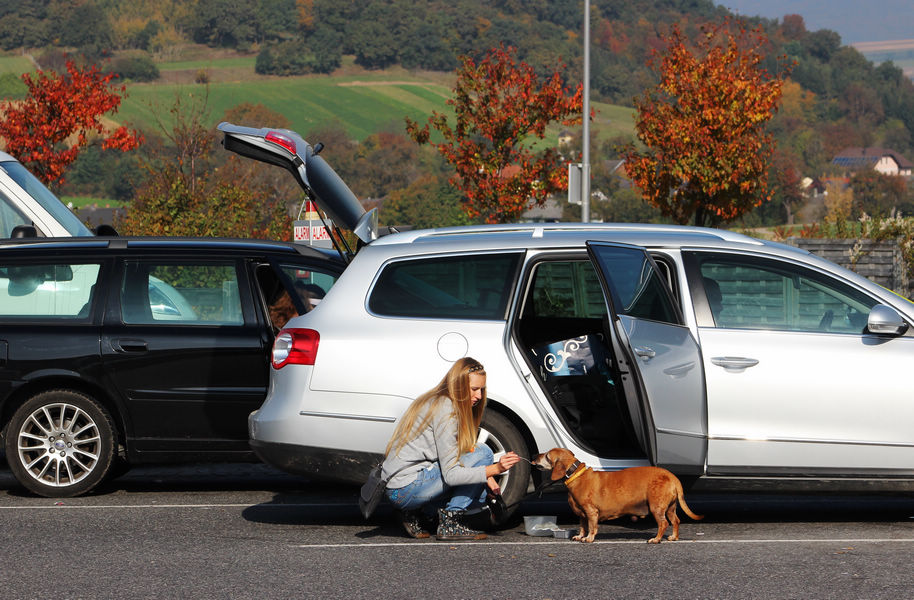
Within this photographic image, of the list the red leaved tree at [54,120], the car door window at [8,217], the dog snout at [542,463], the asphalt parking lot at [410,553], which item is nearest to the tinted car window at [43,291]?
the asphalt parking lot at [410,553]

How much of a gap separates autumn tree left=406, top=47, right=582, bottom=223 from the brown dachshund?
71.7 feet

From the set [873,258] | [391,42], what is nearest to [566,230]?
[873,258]

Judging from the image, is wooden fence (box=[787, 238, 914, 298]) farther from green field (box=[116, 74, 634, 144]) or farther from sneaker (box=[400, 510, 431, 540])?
green field (box=[116, 74, 634, 144])

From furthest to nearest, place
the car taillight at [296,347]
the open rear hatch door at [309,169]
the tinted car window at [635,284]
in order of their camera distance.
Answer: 1. the open rear hatch door at [309,169]
2. the car taillight at [296,347]
3. the tinted car window at [635,284]

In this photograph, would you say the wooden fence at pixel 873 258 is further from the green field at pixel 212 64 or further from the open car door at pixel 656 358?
the green field at pixel 212 64

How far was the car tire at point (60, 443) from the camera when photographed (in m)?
9.02

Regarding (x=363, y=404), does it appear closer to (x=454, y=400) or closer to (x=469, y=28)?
(x=454, y=400)

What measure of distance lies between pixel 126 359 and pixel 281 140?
185 centimetres

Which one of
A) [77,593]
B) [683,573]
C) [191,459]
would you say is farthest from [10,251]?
[683,573]

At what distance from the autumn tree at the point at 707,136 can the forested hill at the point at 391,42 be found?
138611 millimetres

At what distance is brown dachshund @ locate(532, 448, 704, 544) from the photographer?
715cm

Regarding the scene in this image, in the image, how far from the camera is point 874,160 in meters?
159

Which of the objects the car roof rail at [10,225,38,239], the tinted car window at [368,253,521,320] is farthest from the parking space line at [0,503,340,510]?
the car roof rail at [10,225,38,239]

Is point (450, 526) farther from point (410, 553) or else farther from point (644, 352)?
point (644, 352)
